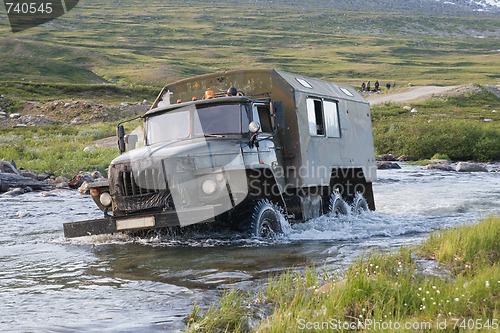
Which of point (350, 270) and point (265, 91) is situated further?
point (265, 91)

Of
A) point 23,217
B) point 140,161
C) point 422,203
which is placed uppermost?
point 140,161

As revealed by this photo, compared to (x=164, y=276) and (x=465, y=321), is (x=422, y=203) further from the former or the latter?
(x=465, y=321)

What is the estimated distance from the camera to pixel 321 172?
14.4 metres

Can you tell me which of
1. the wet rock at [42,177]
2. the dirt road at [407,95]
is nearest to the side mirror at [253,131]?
the wet rock at [42,177]

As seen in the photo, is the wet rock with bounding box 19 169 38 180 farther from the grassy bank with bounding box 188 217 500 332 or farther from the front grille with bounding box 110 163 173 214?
the grassy bank with bounding box 188 217 500 332

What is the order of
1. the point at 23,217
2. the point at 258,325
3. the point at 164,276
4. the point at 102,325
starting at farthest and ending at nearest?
the point at 23,217 < the point at 164,276 < the point at 102,325 < the point at 258,325

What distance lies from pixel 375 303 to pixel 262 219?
5871 millimetres

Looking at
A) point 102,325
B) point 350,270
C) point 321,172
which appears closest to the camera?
point 102,325

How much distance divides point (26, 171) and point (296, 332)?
2260 centimetres

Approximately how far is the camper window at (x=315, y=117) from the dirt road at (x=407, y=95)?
41.4 meters

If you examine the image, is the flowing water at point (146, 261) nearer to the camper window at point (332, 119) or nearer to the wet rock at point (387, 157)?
the camper window at point (332, 119)

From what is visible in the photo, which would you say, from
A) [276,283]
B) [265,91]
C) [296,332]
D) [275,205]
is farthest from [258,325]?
[265,91]

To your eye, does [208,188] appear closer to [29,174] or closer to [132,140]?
[132,140]

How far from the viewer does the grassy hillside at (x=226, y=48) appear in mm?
97812
